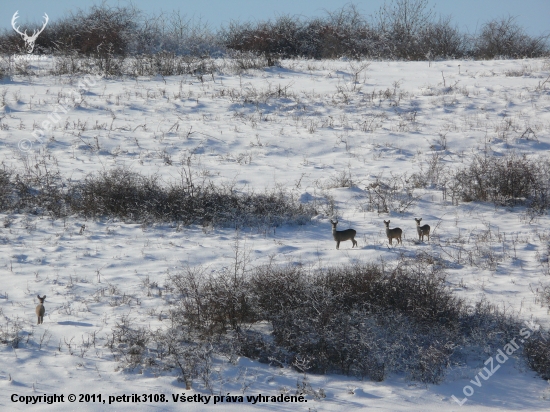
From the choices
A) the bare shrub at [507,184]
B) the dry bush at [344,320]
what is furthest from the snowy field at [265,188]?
the bare shrub at [507,184]

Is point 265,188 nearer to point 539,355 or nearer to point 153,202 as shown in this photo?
point 153,202

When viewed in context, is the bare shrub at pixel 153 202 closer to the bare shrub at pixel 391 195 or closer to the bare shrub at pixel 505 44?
the bare shrub at pixel 391 195

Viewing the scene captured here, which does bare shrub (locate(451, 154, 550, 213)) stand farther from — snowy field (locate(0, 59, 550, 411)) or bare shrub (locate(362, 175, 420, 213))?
bare shrub (locate(362, 175, 420, 213))

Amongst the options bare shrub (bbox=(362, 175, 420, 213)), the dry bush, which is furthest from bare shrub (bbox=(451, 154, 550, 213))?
the dry bush

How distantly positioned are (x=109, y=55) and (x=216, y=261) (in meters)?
12.1

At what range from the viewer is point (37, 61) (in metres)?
18.7

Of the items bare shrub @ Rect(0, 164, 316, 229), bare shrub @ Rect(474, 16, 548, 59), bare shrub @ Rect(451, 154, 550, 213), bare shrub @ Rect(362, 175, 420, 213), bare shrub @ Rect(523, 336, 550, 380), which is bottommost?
bare shrub @ Rect(523, 336, 550, 380)

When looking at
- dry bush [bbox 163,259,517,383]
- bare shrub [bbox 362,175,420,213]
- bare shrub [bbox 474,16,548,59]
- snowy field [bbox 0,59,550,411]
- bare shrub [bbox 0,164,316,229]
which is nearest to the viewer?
snowy field [bbox 0,59,550,411]

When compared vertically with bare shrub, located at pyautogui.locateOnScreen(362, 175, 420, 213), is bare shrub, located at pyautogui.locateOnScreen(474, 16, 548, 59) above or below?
above

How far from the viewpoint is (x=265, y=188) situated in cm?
1042

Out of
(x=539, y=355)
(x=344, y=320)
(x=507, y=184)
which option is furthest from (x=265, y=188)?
(x=539, y=355)

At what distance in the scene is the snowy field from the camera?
218 inches

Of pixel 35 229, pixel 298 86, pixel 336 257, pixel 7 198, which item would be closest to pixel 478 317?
pixel 336 257

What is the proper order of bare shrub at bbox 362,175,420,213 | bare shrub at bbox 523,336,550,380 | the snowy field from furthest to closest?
bare shrub at bbox 362,175,420,213, bare shrub at bbox 523,336,550,380, the snowy field
